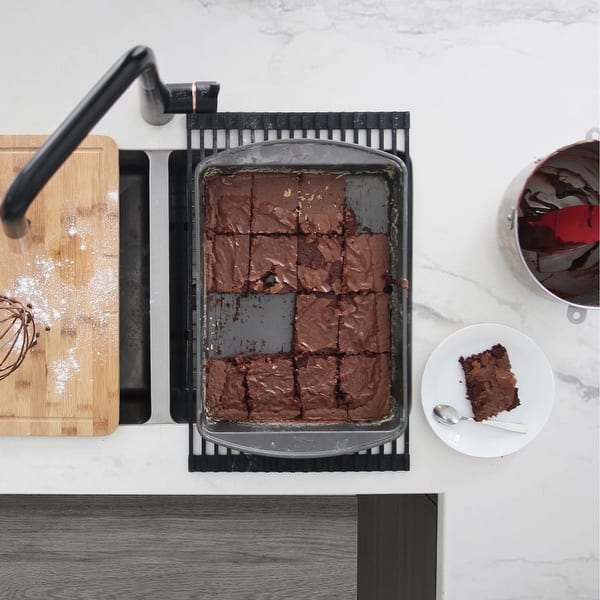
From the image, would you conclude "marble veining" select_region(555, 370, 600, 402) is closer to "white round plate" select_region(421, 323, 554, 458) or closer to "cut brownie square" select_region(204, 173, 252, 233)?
"white round plate" select_region(421, 323, 554, 458)

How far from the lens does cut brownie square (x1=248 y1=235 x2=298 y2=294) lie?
5.27 ft

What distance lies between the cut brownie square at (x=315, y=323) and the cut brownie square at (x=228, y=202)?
27 centimetres

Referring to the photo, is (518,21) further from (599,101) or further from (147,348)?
(147,348)

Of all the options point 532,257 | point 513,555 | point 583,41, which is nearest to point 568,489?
point 513,555

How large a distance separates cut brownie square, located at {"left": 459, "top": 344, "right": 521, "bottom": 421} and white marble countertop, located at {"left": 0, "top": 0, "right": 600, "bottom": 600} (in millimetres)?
125

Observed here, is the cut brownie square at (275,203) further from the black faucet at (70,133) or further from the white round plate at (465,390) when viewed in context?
the white round plate at (465,390)

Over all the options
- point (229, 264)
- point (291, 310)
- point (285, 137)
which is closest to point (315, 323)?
point (291, 310)

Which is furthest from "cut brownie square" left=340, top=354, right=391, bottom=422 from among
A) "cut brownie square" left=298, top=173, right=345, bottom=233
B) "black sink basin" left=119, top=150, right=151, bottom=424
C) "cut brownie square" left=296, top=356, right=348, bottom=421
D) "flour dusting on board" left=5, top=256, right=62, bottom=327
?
"flour dusting on board" left=5, top=256, right=62, bottom=327

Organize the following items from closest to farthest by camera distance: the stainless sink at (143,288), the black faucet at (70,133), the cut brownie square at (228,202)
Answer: the black faucet at (70,133) < the cut brownie square at (228,202) < the stainless sink at (143,288)

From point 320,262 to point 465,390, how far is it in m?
0.53

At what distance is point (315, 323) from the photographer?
5.30 feet

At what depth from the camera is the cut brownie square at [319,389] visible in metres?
1.61

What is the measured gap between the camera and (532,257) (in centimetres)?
154

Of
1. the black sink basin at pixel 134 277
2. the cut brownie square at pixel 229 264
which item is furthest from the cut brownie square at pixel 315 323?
the black sink basin at pixel 134 277
